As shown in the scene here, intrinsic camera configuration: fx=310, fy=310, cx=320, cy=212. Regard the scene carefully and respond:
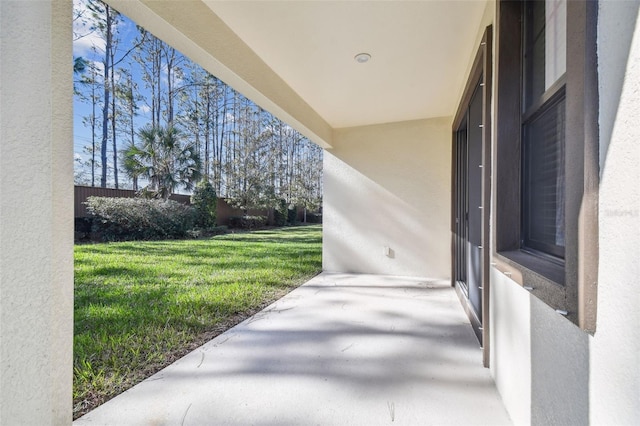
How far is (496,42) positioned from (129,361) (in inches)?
123

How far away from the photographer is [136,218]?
8.97 m

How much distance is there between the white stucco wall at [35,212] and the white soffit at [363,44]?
1.42 metres

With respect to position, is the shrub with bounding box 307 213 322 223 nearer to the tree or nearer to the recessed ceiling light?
the tree

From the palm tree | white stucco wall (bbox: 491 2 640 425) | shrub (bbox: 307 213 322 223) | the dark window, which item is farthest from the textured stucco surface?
shrub (bbox: 307 213 322 223)

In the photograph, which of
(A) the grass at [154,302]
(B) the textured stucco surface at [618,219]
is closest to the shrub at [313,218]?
(A) the grass at [154,302]

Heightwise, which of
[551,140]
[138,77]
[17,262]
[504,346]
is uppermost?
[138,77]

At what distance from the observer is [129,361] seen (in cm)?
218

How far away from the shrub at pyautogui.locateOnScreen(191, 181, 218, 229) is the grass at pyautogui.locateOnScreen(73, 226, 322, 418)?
13.3ft

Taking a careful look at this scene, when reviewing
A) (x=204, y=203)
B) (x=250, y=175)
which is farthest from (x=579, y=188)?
(x=250, y=175)

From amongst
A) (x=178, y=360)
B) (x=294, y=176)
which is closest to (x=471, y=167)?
(x=178, y=360)

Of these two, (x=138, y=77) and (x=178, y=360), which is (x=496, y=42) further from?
(x=138, y=77)

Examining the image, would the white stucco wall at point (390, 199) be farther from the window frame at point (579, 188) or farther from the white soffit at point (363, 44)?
the window frame at point (579, 188)

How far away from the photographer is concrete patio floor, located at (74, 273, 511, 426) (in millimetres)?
1642

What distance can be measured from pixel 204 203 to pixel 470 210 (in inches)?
376
